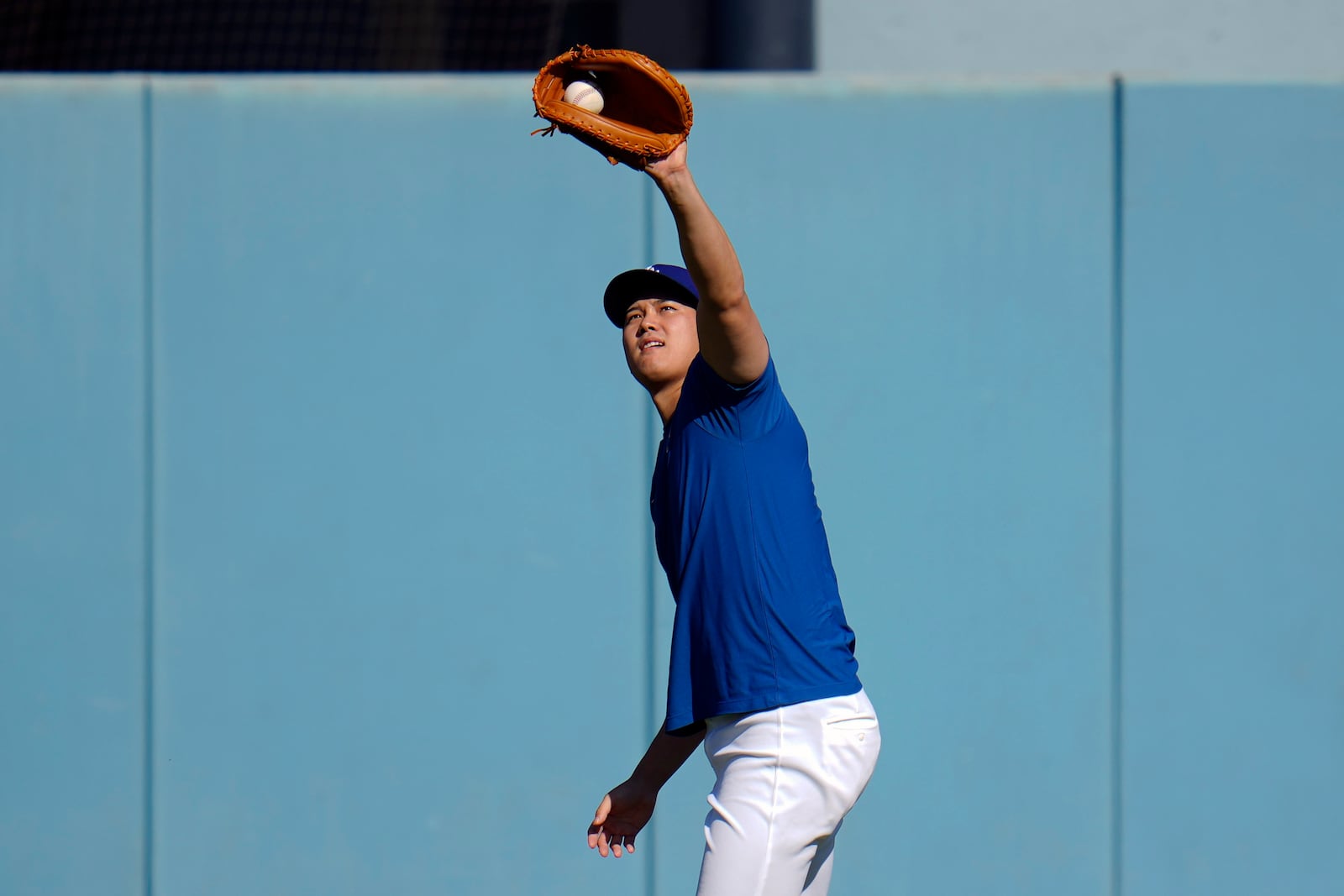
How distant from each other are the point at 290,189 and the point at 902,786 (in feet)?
9.04

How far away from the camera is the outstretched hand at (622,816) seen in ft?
8.41

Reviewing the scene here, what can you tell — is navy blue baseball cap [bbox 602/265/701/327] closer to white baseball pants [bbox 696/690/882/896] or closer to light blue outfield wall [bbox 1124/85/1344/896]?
white baseball pants [bbox 696/690/882/896]

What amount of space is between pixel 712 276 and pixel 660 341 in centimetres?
41

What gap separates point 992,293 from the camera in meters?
4.12

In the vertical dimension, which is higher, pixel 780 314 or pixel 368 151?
pixel 368 151

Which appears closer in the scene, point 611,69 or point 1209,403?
point 611,69

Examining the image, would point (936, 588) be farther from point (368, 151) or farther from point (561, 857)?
point (368, 151)

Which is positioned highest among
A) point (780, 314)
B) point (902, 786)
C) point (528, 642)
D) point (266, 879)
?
point (780, 314)

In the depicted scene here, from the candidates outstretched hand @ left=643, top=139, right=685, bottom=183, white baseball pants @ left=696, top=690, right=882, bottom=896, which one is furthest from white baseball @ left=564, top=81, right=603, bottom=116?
white baseball pants @ left=696, top=690, right=882, bottom=896

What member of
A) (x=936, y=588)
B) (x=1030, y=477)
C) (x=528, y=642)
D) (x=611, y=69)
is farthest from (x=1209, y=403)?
(x=611, y=69)

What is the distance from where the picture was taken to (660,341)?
7.95ft

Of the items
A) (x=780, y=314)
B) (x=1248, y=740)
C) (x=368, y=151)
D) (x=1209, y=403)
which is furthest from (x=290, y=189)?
(x=1248, y=740)

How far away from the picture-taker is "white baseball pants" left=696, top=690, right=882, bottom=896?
2.17 meters

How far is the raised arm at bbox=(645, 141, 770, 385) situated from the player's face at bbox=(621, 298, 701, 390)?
0.25 metres
